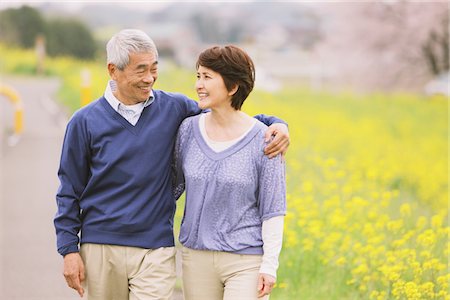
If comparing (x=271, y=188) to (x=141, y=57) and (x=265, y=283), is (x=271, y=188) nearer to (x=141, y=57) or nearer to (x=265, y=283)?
(x=265, y=283)

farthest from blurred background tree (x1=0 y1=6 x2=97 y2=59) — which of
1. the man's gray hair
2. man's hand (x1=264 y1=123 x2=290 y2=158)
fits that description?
man's hand (x1=264 y1=123 x2=290 y2=158)

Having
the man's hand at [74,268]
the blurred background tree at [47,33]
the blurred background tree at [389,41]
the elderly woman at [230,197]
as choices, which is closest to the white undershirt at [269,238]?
the elderly woman at [230,197]

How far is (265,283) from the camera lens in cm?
347

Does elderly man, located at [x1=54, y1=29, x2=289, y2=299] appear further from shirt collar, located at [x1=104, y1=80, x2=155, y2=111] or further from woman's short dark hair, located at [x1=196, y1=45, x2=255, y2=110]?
woman's short dark hair, located at [x1=196, y1=45, x2=255, y2=110]

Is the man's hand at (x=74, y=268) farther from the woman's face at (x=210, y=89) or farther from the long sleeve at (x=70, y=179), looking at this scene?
the woman's face at (x=210, y=89)

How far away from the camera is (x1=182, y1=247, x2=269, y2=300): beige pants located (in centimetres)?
350

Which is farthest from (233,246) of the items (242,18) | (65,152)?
A: (242,18)

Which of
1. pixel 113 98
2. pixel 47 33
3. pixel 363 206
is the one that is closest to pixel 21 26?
pixel 47 33

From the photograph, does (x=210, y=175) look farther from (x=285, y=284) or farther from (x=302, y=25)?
(x=302, y=25)

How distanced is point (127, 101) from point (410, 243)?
11.0 feet

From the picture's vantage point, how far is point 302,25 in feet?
332

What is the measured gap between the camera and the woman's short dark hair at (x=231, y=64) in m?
3.51

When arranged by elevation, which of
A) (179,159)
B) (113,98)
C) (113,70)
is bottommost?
(179,159)

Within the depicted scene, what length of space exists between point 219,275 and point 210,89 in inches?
29.9
